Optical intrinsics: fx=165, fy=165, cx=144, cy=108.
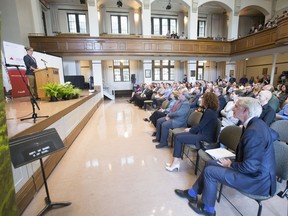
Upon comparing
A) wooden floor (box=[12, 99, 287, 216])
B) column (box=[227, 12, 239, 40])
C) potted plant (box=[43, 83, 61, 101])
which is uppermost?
column (box=[227, 12, 239, 40])

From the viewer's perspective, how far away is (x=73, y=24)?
12195 mm

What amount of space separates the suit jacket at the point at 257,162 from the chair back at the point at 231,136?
0.66m

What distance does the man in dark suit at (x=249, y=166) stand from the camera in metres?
1.35

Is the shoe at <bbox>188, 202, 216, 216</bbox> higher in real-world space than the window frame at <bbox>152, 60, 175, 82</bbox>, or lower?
lower

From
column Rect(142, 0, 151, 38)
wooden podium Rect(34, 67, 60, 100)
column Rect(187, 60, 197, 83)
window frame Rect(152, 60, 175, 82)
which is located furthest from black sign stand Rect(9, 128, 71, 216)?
window frame Rect(152, 60, 175, 82)

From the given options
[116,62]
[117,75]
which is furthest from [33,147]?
[116,62]

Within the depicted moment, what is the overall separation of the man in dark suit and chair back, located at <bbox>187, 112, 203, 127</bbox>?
1.26 metres

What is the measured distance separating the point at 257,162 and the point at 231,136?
0.80 metres

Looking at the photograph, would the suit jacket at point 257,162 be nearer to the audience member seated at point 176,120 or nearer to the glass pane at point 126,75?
the audience member seated at point 176,120

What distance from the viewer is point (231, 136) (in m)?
2.12

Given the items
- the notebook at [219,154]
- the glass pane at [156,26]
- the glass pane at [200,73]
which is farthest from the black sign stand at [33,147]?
the glass pane at [200,73]

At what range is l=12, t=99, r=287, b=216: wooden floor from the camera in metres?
1.75

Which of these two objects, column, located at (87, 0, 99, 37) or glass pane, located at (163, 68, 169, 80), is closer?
column, located at (87, 0, 99, 37)

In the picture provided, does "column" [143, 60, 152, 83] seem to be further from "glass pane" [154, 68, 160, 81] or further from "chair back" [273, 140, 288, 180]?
"chair back" [273, 140, 288, 180]
